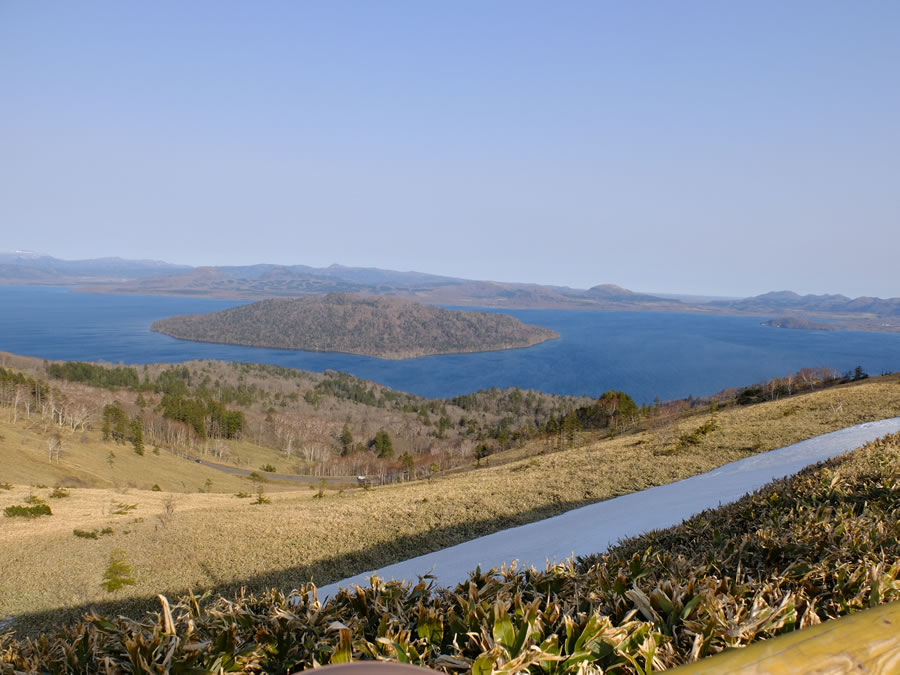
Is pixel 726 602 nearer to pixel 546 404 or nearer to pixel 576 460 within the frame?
pixel 576 460

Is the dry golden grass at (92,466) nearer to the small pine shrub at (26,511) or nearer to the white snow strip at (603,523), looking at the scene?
the small pine shrub at (26,511)

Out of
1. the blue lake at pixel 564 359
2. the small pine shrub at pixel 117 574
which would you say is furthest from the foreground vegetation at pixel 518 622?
the blue lake at pixel 564 359

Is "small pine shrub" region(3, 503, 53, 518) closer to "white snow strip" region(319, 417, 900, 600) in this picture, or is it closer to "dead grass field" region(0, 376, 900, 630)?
"dead grass field" region(0, 376, 900, 630)

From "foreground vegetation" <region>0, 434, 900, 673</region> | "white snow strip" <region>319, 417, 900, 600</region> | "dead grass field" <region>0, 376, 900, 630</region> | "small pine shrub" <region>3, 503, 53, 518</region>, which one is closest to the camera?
"foreground vegetation" <region>0, 434, 900, 673</region>

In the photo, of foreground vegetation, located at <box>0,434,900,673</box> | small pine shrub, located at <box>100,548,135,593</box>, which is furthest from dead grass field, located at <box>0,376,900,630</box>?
foreground vegetation, located at <box>0,434,900,673</box>

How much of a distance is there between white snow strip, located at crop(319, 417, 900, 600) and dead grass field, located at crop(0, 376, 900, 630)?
1.42m

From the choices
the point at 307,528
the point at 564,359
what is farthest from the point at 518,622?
the point at 564,359

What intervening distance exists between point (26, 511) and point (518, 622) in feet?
75.8

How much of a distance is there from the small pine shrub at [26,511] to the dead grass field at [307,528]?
39cm

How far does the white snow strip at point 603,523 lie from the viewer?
29.7 feet

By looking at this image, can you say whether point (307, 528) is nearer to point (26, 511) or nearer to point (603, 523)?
point (603, 523)

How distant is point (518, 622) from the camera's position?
6.44 ft

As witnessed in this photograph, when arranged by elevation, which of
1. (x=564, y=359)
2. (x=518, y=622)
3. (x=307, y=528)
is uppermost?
(x=518, y=622)

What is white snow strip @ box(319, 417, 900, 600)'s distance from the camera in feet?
29.7
